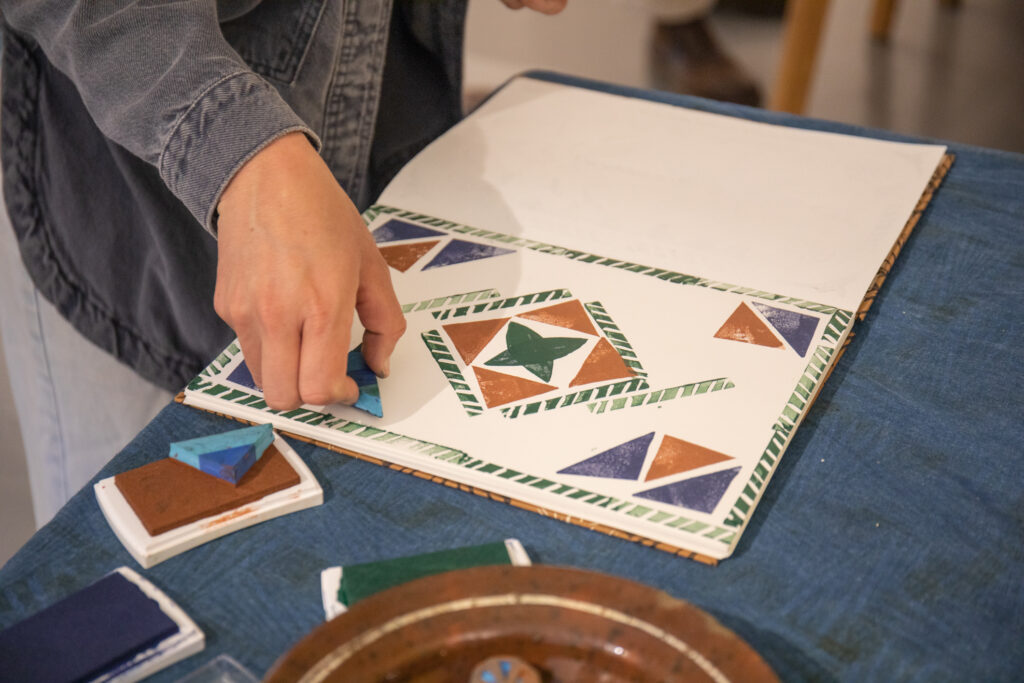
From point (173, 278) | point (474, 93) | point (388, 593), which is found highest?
point (388, 593)

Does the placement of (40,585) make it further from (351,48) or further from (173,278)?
(351,48)

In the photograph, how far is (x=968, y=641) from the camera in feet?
1.53

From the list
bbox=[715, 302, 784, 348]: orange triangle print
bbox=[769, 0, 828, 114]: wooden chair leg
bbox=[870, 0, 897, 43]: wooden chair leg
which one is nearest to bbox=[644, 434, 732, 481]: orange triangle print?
bbox=[715, 302, 784, 348]: orange triangle print

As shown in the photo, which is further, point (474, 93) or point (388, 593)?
point (474, 93)

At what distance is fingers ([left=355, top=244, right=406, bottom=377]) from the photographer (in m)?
0.58

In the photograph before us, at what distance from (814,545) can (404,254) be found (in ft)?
1.31

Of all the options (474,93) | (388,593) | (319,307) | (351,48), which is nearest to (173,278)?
(351,48)

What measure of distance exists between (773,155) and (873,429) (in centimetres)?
39

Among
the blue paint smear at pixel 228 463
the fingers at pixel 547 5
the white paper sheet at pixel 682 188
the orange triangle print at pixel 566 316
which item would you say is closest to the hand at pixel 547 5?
the fingers at pixel 547 5

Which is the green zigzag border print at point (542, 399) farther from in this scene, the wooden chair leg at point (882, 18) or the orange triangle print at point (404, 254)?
the wooden chair leg at point (882, 18)

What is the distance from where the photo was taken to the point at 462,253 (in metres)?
0.75

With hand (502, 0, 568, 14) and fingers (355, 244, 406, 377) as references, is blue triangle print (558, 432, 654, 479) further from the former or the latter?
hand (502, 0, 568, 14)

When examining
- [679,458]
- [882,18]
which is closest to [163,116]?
[679,458]

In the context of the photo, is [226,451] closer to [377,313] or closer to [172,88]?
[377,313]
